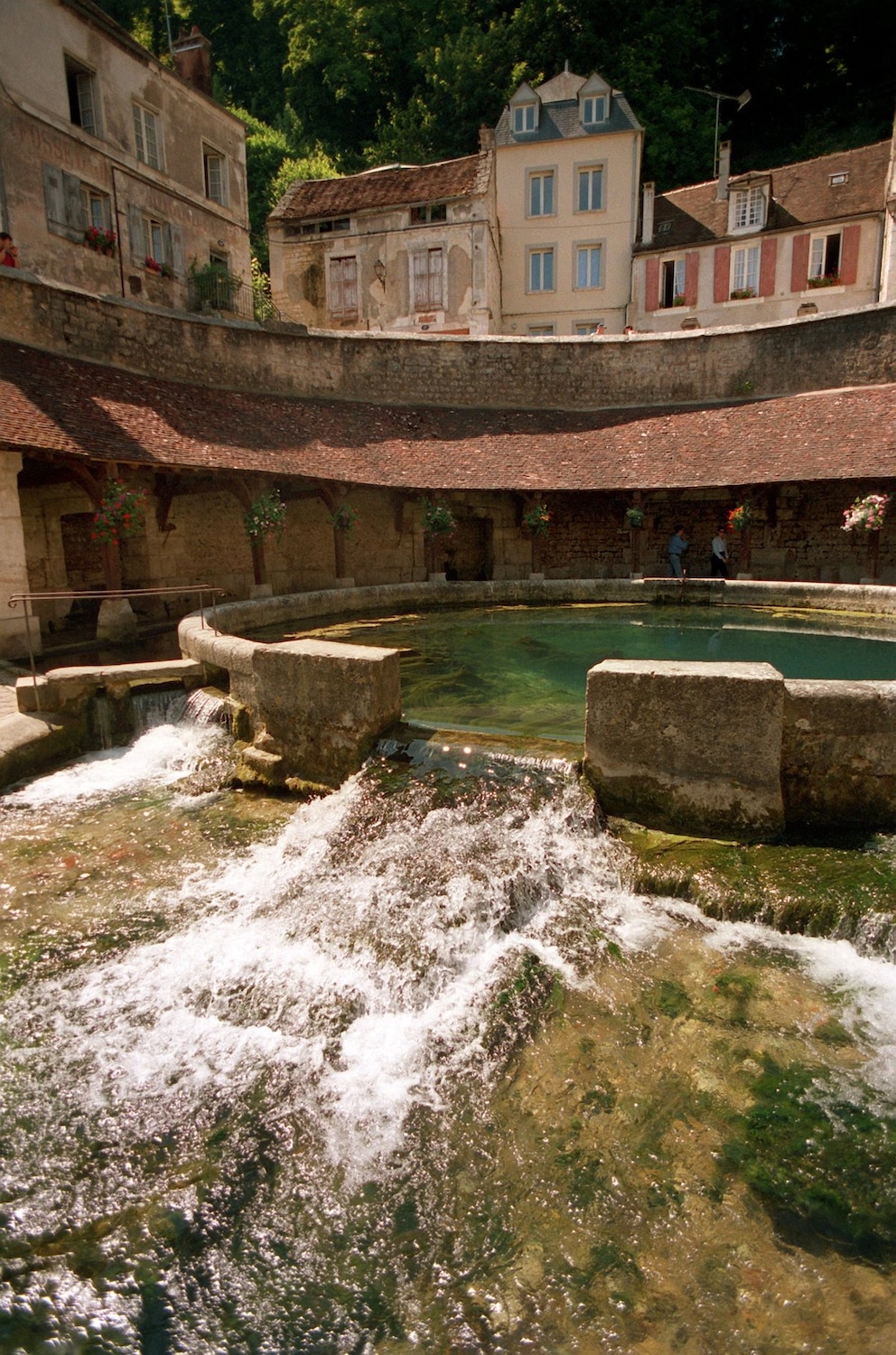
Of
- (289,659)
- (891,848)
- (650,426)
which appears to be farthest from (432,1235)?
(650,426)

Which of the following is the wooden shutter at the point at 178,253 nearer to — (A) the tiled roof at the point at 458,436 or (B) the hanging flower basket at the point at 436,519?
(A) the tiled roof at the point at 458,436

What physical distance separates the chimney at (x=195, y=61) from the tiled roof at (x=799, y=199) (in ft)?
41.6

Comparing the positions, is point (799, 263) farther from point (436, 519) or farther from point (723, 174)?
point (436, 519)

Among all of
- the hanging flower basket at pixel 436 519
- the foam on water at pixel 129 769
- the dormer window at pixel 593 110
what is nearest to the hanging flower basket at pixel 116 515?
the foam on water at pixel 129 769

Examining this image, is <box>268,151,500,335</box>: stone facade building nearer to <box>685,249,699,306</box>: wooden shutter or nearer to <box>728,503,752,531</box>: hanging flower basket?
<box>685,249,699,306</box>: wooden shutter

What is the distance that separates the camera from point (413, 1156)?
272 cm

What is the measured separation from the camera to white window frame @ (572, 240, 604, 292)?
24.0 metres

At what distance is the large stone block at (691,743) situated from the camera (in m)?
4.34

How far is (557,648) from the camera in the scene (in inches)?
376

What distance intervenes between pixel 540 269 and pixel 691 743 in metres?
23.9

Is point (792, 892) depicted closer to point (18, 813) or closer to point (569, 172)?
point (18, 813)

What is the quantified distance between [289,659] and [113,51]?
18778 millimetres

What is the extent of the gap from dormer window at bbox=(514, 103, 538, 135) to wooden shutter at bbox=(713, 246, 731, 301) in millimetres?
7121

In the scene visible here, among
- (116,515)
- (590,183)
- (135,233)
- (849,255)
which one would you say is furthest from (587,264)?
(116,515)
